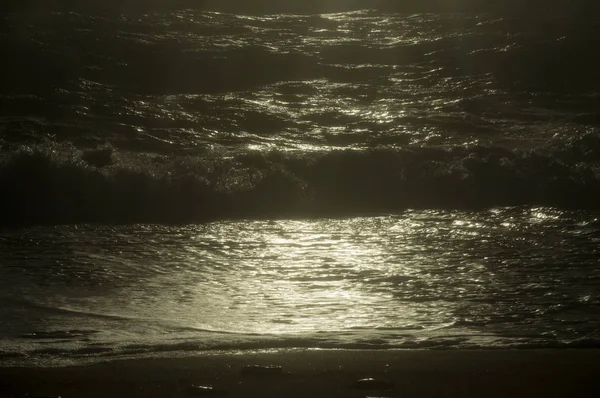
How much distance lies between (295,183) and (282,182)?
12 centimetres

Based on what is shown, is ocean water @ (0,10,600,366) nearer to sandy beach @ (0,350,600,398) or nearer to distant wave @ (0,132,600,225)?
distant wave @ (0,132,600,225)

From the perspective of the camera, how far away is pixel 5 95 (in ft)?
35.7

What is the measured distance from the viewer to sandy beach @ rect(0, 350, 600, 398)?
3.61 meters

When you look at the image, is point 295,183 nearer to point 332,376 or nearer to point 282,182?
point 282,182

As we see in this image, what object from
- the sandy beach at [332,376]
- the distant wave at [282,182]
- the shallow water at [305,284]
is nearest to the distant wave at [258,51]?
the distant wave at [282,182]

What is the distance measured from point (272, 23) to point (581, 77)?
16.3 ft

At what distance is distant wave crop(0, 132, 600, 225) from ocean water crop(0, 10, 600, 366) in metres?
0.03

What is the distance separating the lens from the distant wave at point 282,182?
757 centimetres

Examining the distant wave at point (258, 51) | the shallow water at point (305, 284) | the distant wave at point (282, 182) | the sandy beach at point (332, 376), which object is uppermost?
the distant wave at point (258, 51)

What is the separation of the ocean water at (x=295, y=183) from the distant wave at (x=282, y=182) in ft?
0.09

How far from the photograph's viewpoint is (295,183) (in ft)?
26.9

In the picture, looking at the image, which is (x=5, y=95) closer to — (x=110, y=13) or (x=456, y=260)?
(x=110, y=13)

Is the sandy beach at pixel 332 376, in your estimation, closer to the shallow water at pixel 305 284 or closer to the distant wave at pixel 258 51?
the shallow water at pixel 305 284

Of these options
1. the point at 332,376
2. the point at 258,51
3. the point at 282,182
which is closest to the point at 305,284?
the point at 332,376
